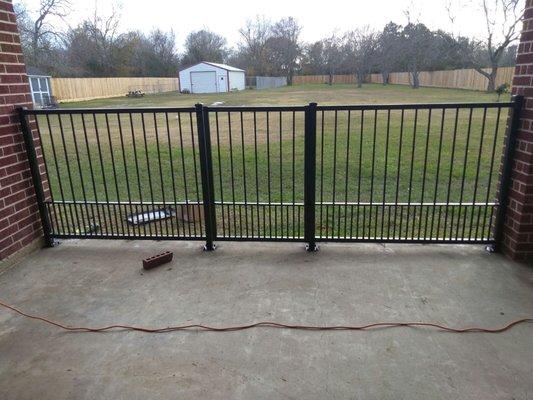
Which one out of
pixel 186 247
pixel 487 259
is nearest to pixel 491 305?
pixel 487 259

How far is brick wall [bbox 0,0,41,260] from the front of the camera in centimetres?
305

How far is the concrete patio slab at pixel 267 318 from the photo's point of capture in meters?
1.89

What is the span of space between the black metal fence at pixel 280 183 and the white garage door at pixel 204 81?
3105cm

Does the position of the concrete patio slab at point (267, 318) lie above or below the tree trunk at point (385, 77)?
below

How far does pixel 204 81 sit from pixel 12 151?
41.1 metres

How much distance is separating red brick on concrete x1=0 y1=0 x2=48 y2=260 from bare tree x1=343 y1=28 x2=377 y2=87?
46801 mm

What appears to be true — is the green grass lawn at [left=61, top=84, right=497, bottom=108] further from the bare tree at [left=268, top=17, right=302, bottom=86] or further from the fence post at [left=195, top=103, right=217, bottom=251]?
the bare tree at [left=268, top=17, right=302, bottom=86]

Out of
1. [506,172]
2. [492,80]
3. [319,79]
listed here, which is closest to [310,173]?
[506,172]

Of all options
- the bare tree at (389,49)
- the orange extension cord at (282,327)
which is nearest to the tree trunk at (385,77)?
the bare tree at (389,49)

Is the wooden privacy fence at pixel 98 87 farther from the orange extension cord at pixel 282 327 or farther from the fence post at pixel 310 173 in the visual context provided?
the orange extension cord at pixel 282 327

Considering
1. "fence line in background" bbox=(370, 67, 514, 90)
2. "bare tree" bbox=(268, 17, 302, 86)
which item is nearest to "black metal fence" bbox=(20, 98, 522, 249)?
"fence line in background" bbox=(370, 67, 514, 90)

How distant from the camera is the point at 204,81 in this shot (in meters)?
42.2

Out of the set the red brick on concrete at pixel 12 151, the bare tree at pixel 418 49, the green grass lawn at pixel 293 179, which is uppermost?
the bare tree at pixel 418 49

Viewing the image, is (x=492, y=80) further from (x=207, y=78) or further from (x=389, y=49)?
(x=207, y=78)
